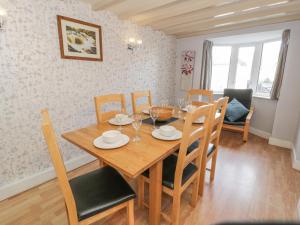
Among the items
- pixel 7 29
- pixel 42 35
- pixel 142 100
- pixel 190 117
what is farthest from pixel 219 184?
pixel 7 29

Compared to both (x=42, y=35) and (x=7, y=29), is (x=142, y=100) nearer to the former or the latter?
(x=42, y=35)

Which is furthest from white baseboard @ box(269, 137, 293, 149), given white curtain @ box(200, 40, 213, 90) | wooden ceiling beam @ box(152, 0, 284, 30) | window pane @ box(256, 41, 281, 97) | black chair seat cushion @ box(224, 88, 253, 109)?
wooden ceiling beam @ box(152, 0, 284, 30)

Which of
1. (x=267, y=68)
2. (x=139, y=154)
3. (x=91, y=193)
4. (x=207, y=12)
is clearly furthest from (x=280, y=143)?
(x=91, y=193)

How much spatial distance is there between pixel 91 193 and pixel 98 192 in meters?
0.05

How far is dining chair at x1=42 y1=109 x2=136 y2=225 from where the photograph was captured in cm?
83

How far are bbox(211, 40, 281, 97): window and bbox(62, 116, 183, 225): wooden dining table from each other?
140 inches

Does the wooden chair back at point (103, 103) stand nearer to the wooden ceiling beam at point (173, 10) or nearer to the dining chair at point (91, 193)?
the dining chair at point (91, 193)

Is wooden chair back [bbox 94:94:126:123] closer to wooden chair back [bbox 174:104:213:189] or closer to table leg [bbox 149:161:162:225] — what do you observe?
table leg [bbox 149:161:162:225]

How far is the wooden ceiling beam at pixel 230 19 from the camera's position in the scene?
2219 mm

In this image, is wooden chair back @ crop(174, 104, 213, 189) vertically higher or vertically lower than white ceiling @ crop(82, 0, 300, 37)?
lower

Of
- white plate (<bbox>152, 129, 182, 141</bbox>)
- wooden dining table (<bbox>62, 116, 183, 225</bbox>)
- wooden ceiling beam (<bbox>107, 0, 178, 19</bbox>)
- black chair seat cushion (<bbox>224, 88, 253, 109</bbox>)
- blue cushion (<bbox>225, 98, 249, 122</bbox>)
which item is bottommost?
blue cushion (<bbox>225, 98, 249, 122</bbox>)

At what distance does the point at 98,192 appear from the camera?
109cm

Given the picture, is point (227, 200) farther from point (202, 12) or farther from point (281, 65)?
point (281, 65)

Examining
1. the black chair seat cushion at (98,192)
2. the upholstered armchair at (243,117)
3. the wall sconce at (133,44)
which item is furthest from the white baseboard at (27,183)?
the upholstered armchair at (243,117)
